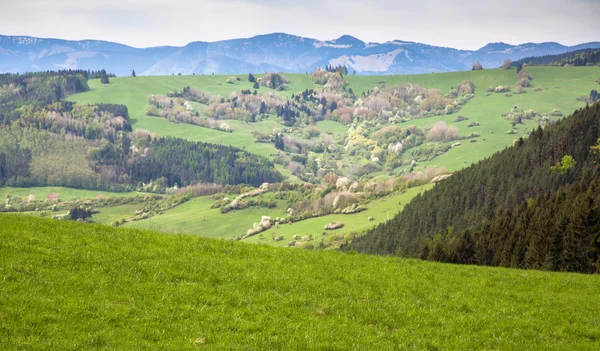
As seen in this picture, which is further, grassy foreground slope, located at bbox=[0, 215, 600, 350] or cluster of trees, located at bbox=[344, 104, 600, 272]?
cluster of trees, located at bbox=[344, 104, 600, 272]

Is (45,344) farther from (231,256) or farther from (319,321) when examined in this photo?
(231,256)

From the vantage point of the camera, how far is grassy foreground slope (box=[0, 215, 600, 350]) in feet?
60.6

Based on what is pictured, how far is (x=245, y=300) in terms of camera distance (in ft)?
→ 72.5

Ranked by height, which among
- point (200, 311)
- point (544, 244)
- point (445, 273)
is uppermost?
point (200, 311)

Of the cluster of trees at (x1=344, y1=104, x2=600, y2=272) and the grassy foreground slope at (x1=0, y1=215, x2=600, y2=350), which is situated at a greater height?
the grassy foreground slope at (x1=0, y1=215, x2=600, y2=350)

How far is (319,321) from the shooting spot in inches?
820

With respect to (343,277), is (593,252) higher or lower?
lower

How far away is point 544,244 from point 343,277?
31.9 m

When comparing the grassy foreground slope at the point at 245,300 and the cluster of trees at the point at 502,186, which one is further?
the cluster of trees at the point at 502,186

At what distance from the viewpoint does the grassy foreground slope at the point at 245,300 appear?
18.5 meters

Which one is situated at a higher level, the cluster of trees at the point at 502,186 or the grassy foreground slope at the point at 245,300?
the grassy foreground slope at the point at 245,300

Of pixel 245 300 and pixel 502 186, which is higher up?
pixel 245 300

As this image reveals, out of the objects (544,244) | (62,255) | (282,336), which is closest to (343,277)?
(282,336)

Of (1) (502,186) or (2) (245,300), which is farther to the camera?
(1) (502,186)
